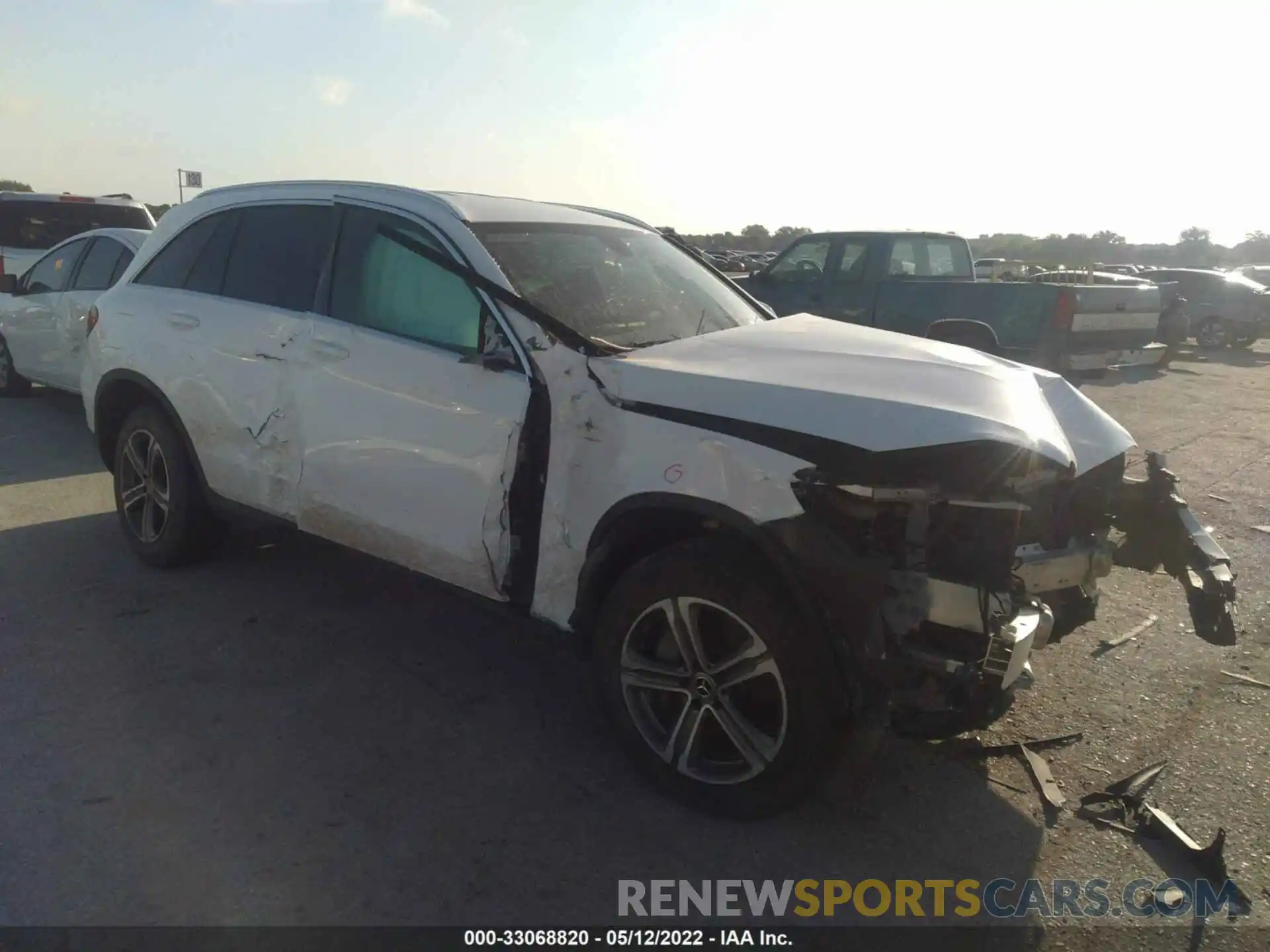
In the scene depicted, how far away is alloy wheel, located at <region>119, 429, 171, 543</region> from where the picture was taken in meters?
5.28

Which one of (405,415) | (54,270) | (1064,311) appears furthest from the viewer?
(1064,311)

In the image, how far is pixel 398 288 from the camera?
4172mm

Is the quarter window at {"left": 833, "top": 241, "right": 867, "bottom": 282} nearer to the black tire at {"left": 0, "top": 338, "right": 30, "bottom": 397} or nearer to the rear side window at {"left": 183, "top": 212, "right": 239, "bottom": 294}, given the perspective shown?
the rear side window at {"left": 183, "top": 212, "right": 239, "bottom": 294}

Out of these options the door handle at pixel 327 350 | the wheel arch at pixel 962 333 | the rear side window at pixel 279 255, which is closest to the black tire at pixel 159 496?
the rear side window at pixel 279 255

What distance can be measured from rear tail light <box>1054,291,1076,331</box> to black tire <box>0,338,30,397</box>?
10723 mm

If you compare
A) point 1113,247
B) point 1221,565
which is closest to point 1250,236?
point 1113,247

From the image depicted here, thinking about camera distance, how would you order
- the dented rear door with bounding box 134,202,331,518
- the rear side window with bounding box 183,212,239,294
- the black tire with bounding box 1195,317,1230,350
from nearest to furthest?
the dented rear door with bounding box 134,202,331,518 < the rear side window with bounding box 183,212,239,294 < the black tire with bounding box 1195,317,1230,350

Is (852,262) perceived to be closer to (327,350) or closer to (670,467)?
(327,350)

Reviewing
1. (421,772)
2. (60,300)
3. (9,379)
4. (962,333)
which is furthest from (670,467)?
(9,379)

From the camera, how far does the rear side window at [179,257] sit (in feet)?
17.1

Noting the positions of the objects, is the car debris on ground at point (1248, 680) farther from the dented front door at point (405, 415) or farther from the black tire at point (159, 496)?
the black tire at point (159, 496)

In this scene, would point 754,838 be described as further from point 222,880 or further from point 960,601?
point 222,880

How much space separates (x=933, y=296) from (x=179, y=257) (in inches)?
313

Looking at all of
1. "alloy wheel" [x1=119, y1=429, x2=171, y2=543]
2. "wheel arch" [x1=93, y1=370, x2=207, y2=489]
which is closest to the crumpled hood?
"wheel arch" [x1=93, y1=370, x2=207, y2=489]
